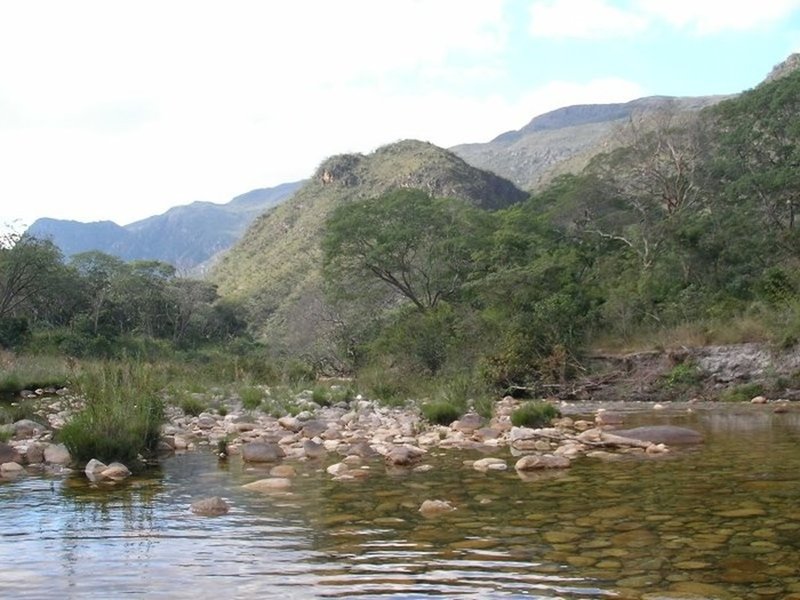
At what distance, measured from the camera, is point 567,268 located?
25.3 m

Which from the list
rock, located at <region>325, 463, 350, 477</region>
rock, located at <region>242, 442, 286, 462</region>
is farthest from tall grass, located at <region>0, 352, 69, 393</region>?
rock, located at <region>325, 463, 350, 477</region>

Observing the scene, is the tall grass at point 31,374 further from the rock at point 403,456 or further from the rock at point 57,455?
the rock at point 403,456

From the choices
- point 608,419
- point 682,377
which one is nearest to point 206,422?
point 608,419

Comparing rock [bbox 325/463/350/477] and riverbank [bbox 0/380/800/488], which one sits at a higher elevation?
rock [bbox 325/463/350/477]

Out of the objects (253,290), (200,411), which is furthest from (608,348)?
(253,290)

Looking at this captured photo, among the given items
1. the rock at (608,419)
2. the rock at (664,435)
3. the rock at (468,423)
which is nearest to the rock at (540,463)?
the rock at (664,435)

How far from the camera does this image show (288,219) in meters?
82.2

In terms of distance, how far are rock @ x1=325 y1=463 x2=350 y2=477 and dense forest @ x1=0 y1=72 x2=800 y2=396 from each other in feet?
23.7

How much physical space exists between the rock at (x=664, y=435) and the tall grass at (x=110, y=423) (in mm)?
5274

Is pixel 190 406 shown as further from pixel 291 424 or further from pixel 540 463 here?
pixel 540 463

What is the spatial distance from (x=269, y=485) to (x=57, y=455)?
270cm

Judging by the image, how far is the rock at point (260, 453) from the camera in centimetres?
836

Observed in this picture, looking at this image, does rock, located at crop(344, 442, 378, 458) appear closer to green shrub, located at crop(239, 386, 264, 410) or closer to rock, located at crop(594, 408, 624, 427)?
rock, located at crop(594, 408, 624, 427)

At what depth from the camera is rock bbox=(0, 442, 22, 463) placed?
318 inches
